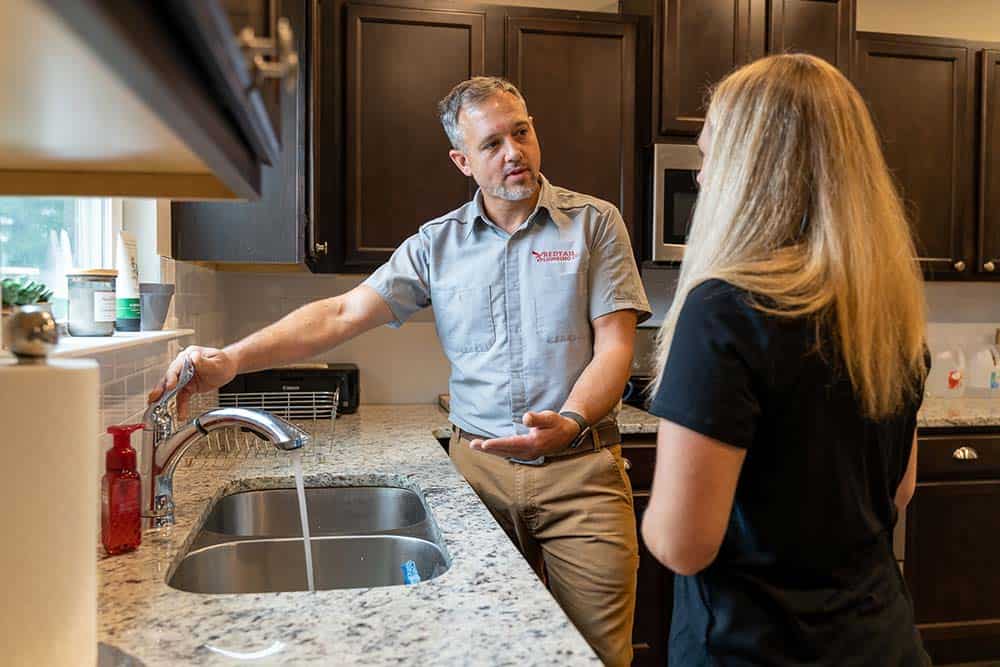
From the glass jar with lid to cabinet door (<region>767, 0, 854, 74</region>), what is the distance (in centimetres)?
232

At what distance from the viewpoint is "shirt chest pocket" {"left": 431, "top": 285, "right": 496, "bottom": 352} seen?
1.97 metres

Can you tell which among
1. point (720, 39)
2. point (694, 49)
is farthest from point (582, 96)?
point (720, 39)

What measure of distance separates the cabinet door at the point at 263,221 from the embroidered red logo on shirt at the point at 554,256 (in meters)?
0.64

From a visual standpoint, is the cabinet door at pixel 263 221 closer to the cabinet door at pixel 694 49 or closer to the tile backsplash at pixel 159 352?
the tile backsplash at pixel 159 352

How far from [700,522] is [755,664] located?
21cm

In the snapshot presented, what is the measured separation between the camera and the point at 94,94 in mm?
478

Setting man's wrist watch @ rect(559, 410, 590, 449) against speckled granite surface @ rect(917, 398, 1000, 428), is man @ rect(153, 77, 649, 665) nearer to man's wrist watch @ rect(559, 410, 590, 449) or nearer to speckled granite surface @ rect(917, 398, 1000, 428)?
man's wrist watch @ rect(559, 410, 590, 449)

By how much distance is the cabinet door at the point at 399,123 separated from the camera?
2664 mm

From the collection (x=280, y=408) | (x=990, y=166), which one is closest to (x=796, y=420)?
(x=280, y=408)

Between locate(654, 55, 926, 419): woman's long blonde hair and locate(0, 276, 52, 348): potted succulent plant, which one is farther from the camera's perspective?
locate(0, 276, 52, 348): potted succulent plant

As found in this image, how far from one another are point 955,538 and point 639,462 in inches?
45.6

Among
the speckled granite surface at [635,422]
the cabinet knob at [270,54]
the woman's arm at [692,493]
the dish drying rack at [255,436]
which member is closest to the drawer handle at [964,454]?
the speckled granite surface at [635,422]

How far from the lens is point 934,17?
138 inches

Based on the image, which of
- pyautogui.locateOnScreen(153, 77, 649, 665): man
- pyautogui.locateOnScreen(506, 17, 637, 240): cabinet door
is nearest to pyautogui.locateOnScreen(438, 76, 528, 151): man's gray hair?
pyautogui.locateOnScreen(153, 77, 649, 665): man
